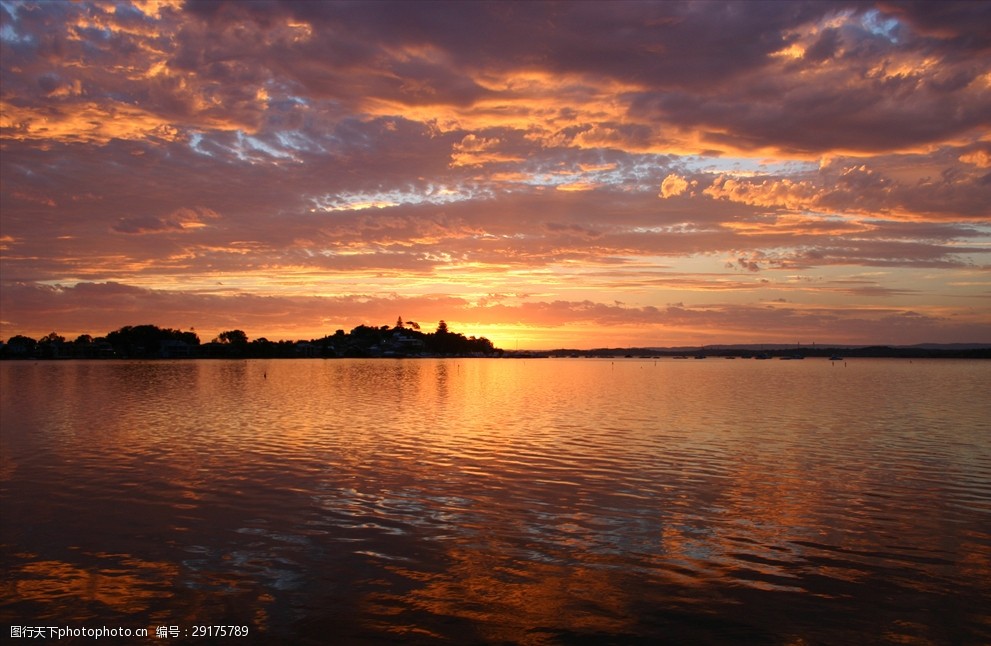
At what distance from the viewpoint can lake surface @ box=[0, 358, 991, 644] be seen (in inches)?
552

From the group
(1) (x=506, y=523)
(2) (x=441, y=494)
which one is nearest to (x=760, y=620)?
(1) (x=506, y=523)

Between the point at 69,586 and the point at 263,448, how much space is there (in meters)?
20.6

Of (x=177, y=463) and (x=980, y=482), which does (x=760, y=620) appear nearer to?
(x=980, y=482)

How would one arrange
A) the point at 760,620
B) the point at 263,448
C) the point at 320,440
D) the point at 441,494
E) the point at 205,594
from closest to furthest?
1. the point at 760,620
2. the point at 205,594
3. the point at 441,494
4. the point at 263,448
5. the point at 320,440

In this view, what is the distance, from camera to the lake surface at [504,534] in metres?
14.0

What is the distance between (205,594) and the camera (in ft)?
49.9

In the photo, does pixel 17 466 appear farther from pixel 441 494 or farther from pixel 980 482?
pixel 980 482

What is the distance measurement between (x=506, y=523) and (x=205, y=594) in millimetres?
9056

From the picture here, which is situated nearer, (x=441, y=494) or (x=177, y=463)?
(x=441, y=494)

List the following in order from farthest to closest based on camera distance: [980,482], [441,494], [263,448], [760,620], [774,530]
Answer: [263,448], [980,482], [441,494], [774,530], [760,620]

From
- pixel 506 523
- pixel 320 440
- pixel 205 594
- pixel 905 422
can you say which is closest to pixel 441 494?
pixel 506 523

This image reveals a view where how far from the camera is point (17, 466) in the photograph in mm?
30469

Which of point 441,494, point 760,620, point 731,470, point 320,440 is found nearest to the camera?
point 760,620

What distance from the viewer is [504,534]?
2006cm
